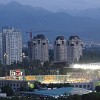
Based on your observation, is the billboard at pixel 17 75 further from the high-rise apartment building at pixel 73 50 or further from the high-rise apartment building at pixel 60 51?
the high-rise apartment building at pixel 73 50

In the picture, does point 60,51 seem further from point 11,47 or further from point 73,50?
point 11,47

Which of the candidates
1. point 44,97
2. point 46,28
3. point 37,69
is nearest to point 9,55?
point 37,69

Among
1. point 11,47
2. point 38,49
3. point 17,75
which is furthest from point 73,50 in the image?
point 17,75

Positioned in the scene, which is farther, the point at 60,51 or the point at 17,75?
→ the point at 60,51

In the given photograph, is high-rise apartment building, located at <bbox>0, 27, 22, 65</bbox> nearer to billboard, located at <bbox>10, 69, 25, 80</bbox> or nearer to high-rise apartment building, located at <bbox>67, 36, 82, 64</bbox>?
high-rise apartment building, located at <bbox>67, 36, 82, 64</bbox>

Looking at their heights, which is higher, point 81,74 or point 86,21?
point 86,21

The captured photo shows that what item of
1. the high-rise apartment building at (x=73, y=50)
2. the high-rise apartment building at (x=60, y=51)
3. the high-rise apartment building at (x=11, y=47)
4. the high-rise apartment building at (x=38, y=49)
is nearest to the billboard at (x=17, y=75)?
the high-rise apartment building at (x=11, y=47)

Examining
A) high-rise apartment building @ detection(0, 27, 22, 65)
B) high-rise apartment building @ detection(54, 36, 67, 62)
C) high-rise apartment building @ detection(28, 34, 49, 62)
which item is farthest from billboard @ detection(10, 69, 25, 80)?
high-rise apartment building @ detection(28, 34, 49, 62)

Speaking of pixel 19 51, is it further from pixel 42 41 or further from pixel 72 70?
pixel 72 70
